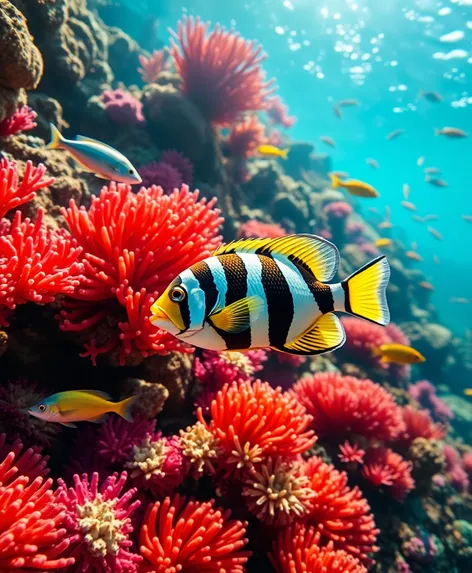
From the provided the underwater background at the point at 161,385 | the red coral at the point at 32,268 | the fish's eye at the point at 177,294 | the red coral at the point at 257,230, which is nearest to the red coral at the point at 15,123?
the underwater background at the point at 161,385

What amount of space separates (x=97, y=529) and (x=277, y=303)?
5.31ft

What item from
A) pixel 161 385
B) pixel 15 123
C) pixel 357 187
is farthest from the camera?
pixel 357 187

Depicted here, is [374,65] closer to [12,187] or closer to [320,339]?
[12,187]

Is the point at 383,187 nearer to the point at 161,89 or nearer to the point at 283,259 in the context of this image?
the point at 161,89

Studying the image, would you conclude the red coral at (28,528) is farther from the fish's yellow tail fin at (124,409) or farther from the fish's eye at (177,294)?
the fish's eye at (177,294)

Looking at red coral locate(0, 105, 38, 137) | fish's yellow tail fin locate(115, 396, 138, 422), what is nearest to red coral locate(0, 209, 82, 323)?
fish's yellow tail fin locate(115, 396, 138, 422)

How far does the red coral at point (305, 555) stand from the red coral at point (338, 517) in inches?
6.6

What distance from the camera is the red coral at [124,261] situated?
250 cm

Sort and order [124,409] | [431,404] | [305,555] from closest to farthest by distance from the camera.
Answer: [124,409] → [305,555] → [431,404]

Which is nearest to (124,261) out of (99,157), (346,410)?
(99,157)

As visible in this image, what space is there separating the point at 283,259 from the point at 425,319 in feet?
54.4

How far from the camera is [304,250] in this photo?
166 cm

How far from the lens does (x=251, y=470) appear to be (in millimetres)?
2738

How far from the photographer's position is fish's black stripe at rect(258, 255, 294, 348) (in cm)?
146
